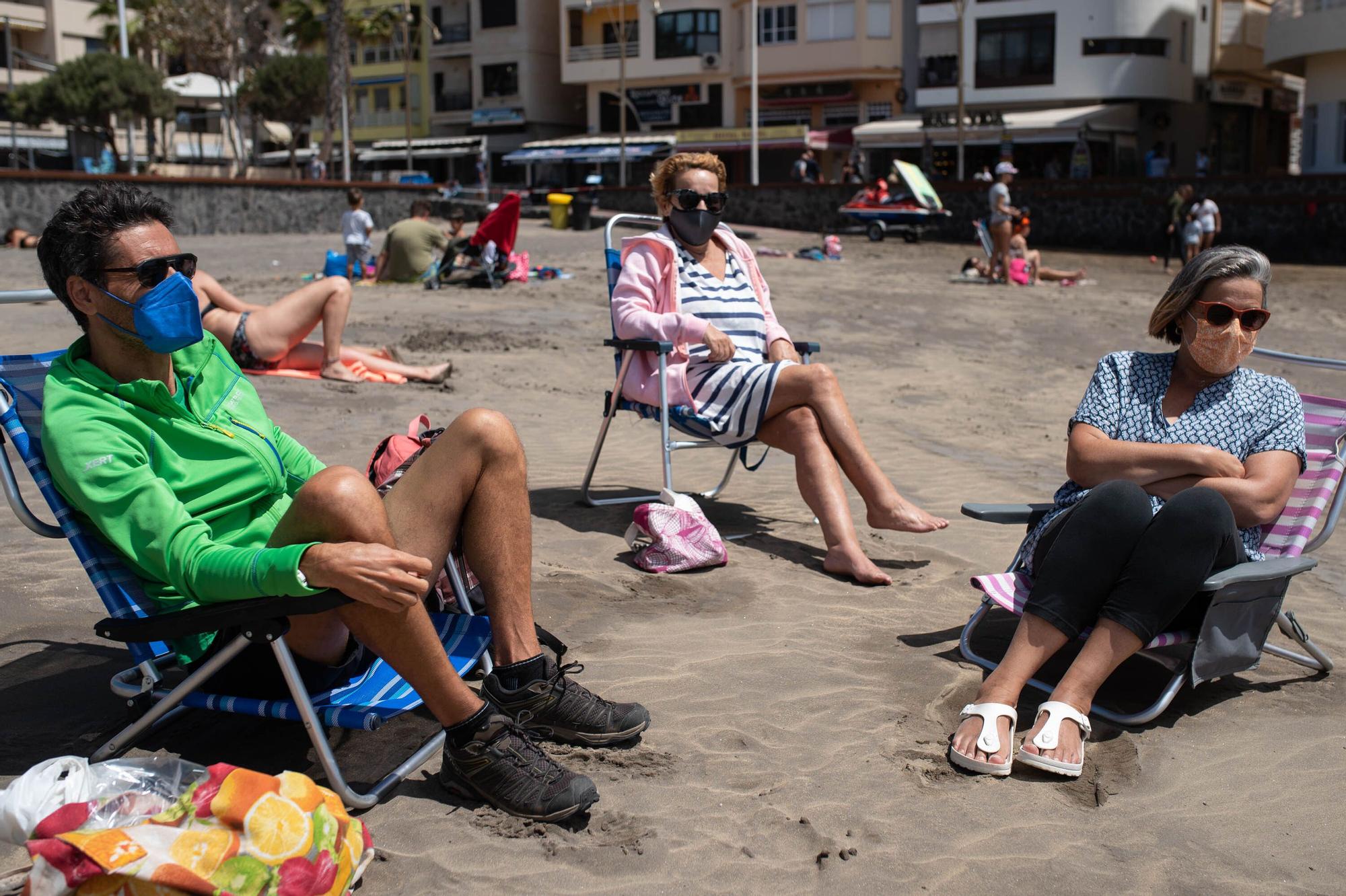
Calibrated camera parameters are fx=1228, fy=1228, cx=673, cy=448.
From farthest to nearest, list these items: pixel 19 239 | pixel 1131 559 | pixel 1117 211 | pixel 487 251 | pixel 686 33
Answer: pixel 686 33 → pixel 1117 211 → pixel 19 239 → pixel 487 251 → pixel 1131 559

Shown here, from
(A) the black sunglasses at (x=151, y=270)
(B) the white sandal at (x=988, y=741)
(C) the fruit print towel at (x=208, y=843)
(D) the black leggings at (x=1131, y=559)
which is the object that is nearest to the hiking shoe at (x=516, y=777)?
(C) the fruit print towel at (x=208, y=843)

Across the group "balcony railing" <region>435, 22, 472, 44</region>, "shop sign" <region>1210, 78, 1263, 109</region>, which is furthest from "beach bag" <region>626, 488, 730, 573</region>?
"balcony railing" <region>435, 22, 472, 44</region>

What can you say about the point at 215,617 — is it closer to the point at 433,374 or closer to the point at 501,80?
the point at 433,374

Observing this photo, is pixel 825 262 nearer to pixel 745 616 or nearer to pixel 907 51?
pixel 745 616

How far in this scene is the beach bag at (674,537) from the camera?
14.8 ft

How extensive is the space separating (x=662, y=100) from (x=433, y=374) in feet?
138

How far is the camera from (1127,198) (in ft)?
82.3

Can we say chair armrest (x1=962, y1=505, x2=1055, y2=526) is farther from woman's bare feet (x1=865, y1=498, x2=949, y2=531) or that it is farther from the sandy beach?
woman's bare feet (x1=865, y1=498, x2=949, y2=531)

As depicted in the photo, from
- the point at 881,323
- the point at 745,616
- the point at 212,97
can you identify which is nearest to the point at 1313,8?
the point at 881,323

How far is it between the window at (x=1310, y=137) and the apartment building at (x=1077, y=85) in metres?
4.71

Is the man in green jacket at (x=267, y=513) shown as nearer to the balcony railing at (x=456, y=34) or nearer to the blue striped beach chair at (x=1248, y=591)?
the blue striped beach chair at (x=1248, y=591)

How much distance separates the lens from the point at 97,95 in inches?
1747

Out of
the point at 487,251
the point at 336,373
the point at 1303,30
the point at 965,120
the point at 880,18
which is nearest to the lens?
the point at 336,373

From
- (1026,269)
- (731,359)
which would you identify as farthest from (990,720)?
(1026,269)
